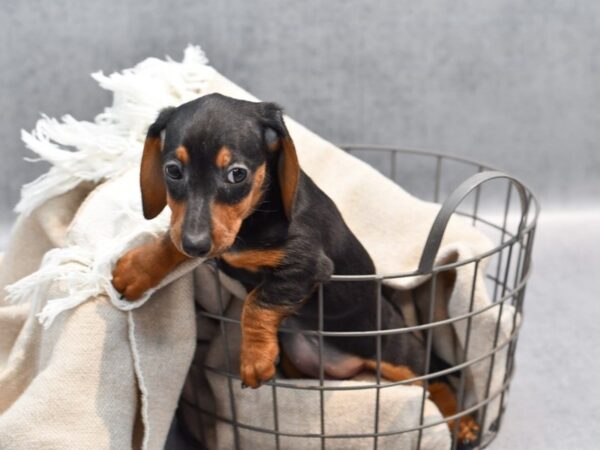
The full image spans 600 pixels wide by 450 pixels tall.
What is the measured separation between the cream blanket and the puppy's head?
8.2 inches

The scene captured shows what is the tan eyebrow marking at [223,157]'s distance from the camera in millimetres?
1288

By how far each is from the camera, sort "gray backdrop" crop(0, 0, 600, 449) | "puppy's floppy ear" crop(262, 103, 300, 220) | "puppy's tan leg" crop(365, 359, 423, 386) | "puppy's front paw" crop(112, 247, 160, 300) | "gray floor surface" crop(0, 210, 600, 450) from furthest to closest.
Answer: "gray backdrop" crop(0, 0, 600, 449), "gray floor surface" crop(0, 210, 600, 450), "puppy's tan leg" crop(365, 359, 423, 386), "puppy's front paw" crop(112, 247, 160, 300), "puppy's floppy ear" crop(262, 103, 300, 220)

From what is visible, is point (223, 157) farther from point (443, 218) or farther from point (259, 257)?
point (443, 218)

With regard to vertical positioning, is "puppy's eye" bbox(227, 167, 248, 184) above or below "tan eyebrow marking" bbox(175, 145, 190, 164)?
below

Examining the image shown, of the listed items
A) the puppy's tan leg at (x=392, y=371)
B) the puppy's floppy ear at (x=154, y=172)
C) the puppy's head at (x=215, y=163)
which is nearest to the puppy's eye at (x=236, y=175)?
the puppy's head at (x=215, y=163)

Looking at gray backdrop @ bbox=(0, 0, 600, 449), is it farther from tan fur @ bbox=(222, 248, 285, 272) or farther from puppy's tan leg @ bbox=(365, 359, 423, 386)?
tan fur @ bbox=(222, 248, 285, 272)

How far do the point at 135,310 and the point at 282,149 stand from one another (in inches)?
15.1

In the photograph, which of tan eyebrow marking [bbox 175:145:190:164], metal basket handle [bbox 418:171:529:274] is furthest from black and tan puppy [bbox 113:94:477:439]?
metal basket handle [bbox 418:171:529:274]

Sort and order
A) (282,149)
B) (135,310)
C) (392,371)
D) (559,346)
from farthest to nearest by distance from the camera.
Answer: (559,346), (392,371), (135,310), (282,149)

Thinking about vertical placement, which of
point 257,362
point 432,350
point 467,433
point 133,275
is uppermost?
point 133,275

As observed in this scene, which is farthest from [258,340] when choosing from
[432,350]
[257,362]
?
[432,350]

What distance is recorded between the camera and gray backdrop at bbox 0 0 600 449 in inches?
100

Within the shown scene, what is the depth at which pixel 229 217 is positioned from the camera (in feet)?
4.29

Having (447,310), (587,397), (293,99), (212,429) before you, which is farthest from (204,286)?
(293,99)
